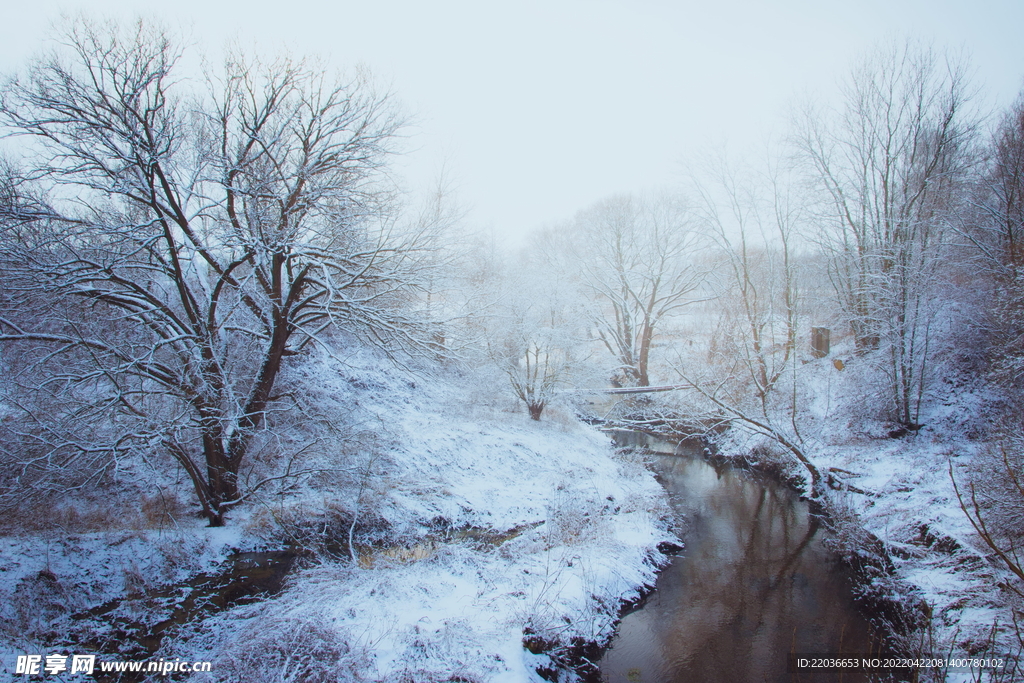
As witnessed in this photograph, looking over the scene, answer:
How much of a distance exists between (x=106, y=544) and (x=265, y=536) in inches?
87.1

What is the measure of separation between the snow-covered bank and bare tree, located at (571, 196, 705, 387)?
1043cm

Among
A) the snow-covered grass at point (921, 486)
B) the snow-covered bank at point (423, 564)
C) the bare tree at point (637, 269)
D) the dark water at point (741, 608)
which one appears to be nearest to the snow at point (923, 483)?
the snow-covered grass at point (921, 486)

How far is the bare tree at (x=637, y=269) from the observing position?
875 inches

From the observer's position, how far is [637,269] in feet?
76.3

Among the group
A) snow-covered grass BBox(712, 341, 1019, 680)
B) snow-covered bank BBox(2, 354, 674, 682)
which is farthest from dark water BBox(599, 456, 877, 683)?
snow-covered grass BBox(712, 341, 1019, 680)

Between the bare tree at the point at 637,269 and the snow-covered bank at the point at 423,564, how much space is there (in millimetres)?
10430

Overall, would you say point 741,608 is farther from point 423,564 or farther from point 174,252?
point 174,252

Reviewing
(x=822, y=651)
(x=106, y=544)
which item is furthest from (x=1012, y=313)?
(x=106, y=544)

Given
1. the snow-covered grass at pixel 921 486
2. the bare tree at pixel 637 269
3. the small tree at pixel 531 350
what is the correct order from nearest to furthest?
the snow-covered grass at pixel 921 486 < the small tree at pixel 531 350 < the bare tree at pixel 637 269

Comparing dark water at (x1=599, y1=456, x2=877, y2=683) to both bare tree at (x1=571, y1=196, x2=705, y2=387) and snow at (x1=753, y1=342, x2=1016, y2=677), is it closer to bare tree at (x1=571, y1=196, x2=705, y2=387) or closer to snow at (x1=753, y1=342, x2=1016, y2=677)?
snow at (x1=753, y1=342, x2=1016, y2=677)

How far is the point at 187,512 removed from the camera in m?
8.39

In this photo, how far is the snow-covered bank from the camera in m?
5.87

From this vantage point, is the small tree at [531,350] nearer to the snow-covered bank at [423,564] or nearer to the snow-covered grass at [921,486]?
the snow-covered bank at [423,564]

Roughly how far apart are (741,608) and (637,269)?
1741 centimetres
